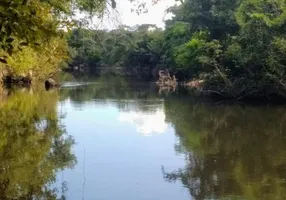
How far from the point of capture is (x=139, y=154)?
11.7 meters

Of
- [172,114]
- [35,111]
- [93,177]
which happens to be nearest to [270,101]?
[172,114]

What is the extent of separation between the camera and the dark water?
8453mm

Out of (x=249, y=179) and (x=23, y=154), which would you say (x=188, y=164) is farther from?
(x=23, y=154)

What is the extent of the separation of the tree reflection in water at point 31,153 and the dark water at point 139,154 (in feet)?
0.06

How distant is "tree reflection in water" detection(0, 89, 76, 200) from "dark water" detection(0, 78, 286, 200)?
17 mm

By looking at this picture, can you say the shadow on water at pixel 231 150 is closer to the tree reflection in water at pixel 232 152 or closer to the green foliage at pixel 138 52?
the tree reflection in water at pixel 232 152

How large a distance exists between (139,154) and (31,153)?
2.56m

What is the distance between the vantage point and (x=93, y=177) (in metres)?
9.32

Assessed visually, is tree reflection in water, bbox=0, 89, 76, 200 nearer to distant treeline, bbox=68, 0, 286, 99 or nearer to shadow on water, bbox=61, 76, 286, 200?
shadow on water, bbox=61, 76, 286, 200

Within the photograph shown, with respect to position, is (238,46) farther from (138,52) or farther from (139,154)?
(138,52)

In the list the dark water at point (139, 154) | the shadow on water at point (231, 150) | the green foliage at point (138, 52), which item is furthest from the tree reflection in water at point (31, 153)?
the green foliage at point (138, 52)

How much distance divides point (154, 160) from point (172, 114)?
9413 millimetres

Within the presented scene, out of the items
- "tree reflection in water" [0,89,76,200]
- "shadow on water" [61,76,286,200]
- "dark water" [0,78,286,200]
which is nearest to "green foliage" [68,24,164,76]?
"shadow on water" [61,76,286,200]

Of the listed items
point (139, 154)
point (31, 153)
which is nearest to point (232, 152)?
point (139, 154)
